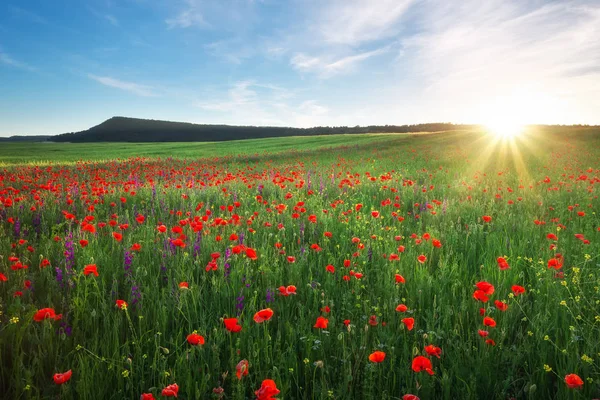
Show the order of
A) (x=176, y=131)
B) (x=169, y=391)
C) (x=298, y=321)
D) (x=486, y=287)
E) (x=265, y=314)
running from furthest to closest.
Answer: (x=176, y=131), (x=298, y=321), (x=486, y=287), (x=265, y=314), (x=169, y=391)

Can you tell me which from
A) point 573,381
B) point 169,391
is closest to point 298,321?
point 169,391

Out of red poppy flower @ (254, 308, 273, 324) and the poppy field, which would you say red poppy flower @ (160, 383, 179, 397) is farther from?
red poppy flower @ (254, 308, 273, 324)

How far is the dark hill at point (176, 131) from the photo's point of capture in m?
84.2

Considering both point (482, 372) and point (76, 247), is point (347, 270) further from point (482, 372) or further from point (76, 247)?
point (76, 247)

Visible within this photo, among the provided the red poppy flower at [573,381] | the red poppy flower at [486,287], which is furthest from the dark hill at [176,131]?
the red poppy flower at [573,381]

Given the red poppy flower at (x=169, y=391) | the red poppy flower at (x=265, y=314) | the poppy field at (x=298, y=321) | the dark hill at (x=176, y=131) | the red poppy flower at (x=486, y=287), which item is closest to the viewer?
the red poppy flower at (x=169, y=391)

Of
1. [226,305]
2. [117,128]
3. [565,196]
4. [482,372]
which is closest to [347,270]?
[226,305]

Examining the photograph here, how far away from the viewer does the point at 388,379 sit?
68.7 inches

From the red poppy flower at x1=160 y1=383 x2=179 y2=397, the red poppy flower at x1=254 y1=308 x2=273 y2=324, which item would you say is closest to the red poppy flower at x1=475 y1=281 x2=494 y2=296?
the red poppy flower at x1=254 y1=308 x2=273 y2=324

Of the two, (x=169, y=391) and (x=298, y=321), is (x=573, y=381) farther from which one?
(x=169, y=391)

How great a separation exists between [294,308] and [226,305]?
19.4 inches

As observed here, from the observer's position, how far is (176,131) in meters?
91.9

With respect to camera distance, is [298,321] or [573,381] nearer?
[573,381]

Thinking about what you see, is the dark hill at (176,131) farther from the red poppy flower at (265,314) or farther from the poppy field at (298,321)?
the red poppy flower at (265,314)
